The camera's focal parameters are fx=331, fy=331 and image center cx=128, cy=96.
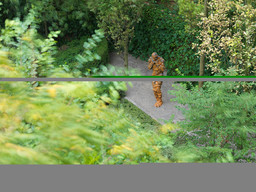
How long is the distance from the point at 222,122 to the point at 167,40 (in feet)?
22.3

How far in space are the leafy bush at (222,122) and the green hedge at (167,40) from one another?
544cm

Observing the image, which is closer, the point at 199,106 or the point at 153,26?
the point at 199,106

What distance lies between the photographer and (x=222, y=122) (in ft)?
9.40

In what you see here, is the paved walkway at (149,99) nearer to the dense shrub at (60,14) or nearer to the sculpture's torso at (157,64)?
the sculpture's torso at (157,64)

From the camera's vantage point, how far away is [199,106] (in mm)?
3203

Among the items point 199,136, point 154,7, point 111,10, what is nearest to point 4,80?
point 199,136

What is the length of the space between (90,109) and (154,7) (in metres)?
8.70

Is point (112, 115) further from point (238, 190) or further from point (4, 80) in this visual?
point (238, 190)

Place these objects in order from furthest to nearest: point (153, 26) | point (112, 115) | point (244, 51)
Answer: point (153, 26) → point (244, 51) → point (112, 115)

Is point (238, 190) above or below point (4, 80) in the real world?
below

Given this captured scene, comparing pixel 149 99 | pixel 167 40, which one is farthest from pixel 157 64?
pixel 167 40

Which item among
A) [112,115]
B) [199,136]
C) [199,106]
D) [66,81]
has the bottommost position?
[199,136]

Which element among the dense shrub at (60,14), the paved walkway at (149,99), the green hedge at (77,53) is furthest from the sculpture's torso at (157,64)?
the dense shrub at (60,14)

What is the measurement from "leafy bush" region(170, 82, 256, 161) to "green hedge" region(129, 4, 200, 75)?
5442mm
